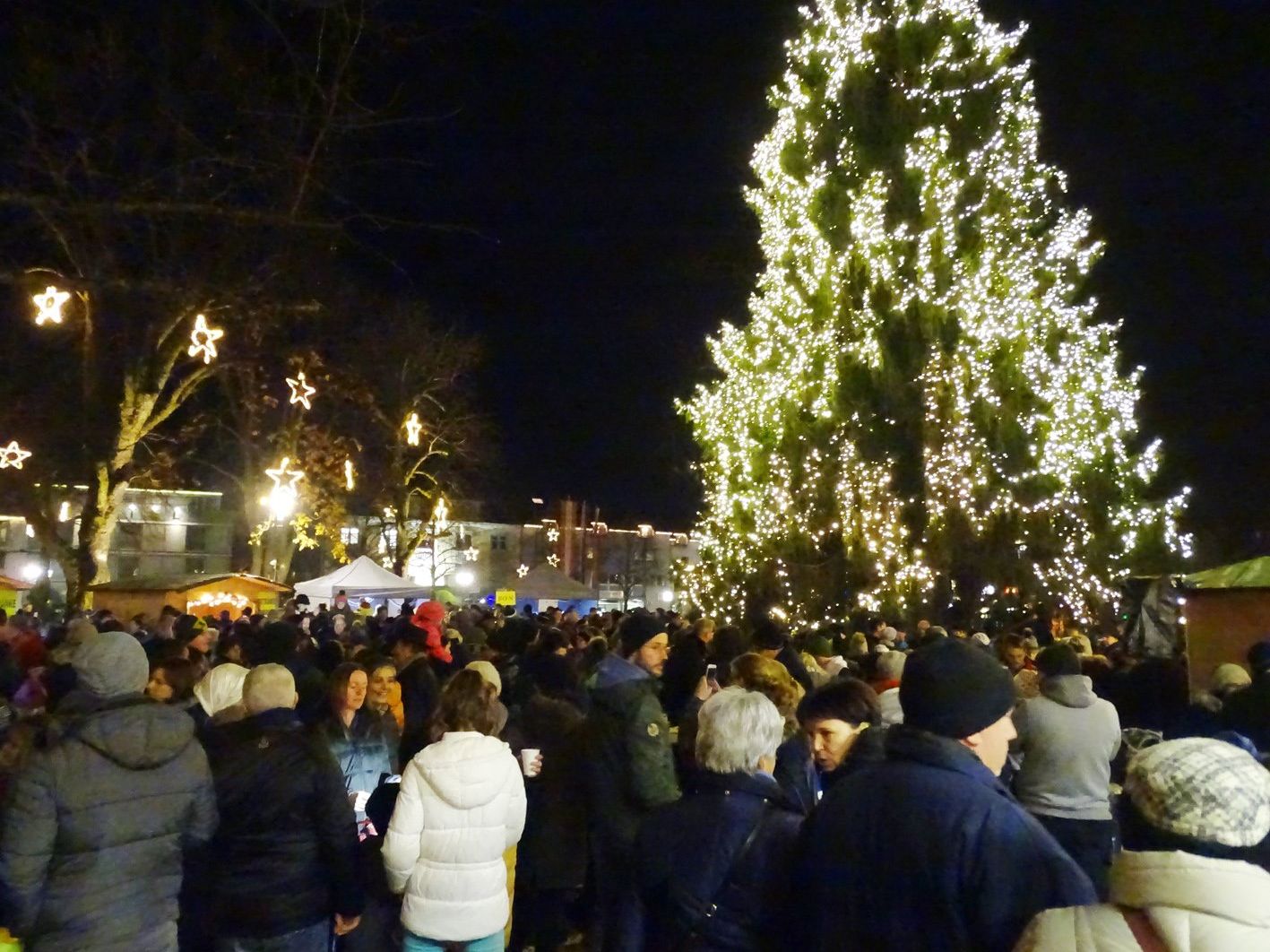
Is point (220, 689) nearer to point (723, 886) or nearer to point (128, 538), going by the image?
point (723, 886)

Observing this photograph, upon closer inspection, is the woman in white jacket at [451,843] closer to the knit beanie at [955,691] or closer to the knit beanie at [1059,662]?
the knit beanie at [955,691]

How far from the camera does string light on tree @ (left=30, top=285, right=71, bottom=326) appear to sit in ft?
37.0

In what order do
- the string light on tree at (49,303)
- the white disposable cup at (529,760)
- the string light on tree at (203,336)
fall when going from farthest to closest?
the string light on tree at (203,336), the string light on tree at (49,303), the white disposable cup at (529,760)

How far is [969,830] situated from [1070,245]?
68.5 feet

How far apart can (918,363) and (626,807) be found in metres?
17.2

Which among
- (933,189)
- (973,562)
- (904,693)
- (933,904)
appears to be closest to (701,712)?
(904,693)

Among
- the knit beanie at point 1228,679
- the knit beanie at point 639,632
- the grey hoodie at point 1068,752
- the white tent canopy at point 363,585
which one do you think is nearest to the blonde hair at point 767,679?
the knit beanie at point 639,632

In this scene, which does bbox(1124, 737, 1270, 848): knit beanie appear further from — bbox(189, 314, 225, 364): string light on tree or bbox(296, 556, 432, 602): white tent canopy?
bbox(296, 556, 432, 602): white tent canopy

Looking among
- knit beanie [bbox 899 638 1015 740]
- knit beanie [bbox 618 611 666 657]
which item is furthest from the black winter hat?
knit beanie [bbox 899 638 1015 740]

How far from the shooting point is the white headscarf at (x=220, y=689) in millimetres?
5398

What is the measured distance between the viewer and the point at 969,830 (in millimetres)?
2547

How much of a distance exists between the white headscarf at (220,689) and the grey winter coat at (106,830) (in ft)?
4.09

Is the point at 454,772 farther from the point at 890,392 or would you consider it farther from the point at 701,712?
the point at 890,392

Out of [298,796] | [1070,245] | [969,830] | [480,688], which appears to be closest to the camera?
[969,830]
